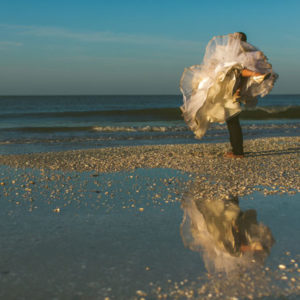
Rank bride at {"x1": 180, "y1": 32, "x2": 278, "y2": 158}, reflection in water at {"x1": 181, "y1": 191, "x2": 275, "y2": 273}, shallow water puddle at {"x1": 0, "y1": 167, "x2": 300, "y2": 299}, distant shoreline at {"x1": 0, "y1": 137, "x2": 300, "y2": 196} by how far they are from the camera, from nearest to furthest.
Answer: shallow water puddle at {"x1": 0, "y1": 167, "x2": 300, "y2": 299} < reflection in water at {"x1": 181, "y1": 191, "x2": 275, "y2": 273} < distant shoreline at {"x1": 0, "y1": 137, "x2": 300, "y2": 196} < bride at {"x1": 180, "y1": 32, "x2": 278, "y2": 158}

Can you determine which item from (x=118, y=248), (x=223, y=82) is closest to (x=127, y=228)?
(x=118, y=248)

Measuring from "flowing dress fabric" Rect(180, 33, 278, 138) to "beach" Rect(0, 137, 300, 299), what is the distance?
1036 mm

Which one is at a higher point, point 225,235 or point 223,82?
point 223,82

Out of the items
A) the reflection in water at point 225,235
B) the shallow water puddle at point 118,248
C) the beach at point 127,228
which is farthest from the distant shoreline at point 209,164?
the reflection in water at point 225,235

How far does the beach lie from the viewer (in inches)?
117

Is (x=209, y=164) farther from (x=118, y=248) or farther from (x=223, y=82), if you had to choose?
(x=118, y=248)

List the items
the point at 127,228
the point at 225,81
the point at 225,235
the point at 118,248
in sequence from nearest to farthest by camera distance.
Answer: the point at 118,248
the point at 225,235
the point at 127,228
the point at 225,81

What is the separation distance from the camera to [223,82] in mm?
8094

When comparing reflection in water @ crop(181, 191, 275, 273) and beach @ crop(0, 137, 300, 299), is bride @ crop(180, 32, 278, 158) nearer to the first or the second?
beach @ crop(0, 137, 300, 299)

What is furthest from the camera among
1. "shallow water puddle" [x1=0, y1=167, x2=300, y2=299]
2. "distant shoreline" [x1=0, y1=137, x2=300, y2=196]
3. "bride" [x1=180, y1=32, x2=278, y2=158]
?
"bride" [x1=180, y1=32, x2=278, y2=158]

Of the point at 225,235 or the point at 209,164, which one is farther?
the point at 209,164

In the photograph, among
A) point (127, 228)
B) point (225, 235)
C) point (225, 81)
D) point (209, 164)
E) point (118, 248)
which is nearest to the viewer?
point (118, 248)

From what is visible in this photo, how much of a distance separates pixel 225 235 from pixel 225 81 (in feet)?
15.4

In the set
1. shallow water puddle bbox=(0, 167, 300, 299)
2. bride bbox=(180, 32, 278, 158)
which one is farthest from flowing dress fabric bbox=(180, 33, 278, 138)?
shallow water puddle bbox=(0, 167, 300, 299)
